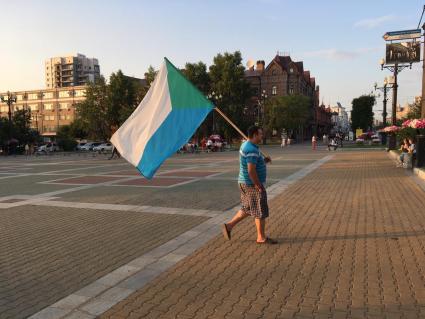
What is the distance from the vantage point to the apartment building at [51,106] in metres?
119

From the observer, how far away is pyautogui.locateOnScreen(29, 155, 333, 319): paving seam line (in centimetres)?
402

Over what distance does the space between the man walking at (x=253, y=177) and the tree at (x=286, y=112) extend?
210ft

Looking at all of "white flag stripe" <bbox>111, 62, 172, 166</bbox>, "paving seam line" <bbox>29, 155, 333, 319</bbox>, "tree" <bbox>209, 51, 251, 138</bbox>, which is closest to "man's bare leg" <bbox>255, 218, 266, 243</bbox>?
"paving seam line" <bbox>29, 155, 333, 319</bbox>

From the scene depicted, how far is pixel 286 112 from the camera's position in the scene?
68938 millimetres

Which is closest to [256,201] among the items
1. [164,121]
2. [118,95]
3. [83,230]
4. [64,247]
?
[164,121]

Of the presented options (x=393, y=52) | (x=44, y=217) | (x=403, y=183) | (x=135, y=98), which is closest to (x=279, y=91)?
(x=135, y=98)

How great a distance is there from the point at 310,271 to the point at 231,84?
69.8 meters

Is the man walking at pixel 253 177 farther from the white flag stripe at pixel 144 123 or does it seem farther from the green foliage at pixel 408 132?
the green foliage at pixel 408 132

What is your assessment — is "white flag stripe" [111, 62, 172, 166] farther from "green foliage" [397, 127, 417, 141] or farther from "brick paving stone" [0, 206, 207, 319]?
"green foliage" [397, 127, 417, 141]

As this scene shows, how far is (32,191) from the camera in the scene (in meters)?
12.8

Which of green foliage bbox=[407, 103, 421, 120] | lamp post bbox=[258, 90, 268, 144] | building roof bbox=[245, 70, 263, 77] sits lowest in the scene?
green foliage bbox=[407, 103, 421, 120]

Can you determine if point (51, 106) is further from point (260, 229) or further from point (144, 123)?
point (260, 229)

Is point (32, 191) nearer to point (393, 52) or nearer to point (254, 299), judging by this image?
point (254, 299)

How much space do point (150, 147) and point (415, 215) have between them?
556 centimetres
